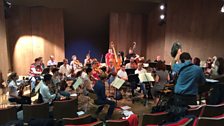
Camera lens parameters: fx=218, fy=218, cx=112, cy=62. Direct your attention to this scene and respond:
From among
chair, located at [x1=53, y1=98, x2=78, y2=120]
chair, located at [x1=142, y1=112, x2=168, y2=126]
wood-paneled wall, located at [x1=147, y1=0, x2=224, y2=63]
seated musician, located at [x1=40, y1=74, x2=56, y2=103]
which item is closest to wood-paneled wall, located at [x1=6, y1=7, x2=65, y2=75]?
wood-paneled wall, located at [x1=147, y1=0, x2=224, y2=63]

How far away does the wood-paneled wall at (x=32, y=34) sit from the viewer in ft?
36.2

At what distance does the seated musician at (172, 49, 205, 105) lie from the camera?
4203mm

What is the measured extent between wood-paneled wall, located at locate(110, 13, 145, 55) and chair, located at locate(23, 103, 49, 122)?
28.9 feet

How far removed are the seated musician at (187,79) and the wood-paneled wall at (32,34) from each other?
8821 mm

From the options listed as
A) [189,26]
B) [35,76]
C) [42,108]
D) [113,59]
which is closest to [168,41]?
[189,26]

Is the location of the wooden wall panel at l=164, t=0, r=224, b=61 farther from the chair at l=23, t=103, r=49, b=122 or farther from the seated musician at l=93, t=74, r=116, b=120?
the chair at l=23, t=103, r=49, b=122

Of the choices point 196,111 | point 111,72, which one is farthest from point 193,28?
point 196,111

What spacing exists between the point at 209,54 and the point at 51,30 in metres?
8.05

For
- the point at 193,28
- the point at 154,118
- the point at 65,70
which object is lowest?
the point at 154,118

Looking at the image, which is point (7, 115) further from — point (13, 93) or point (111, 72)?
point (111, 72)

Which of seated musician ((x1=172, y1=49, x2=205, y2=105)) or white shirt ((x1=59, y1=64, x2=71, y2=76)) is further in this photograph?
white shirt ((x1=59, y1=64, x2=71, y2=76))

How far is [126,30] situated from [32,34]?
5366 millimetres

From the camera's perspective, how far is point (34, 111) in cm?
451

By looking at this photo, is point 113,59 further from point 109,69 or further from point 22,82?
point 22,82
